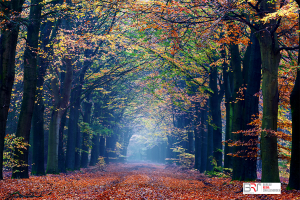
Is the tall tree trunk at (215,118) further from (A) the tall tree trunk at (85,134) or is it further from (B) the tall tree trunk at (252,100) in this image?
(A) the tall tree trunk at (85,134)

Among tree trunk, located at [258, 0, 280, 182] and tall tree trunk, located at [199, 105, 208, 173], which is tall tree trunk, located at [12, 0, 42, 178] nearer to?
tree trunk, located at [258, 0, 280, 182]

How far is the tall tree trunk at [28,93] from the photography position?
12305mm

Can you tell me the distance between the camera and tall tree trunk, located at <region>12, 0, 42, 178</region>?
40.4ft

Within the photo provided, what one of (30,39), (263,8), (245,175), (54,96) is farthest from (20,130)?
(263,8)

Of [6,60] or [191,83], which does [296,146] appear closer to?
[6,60]

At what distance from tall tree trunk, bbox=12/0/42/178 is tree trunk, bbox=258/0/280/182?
1073 centimetres

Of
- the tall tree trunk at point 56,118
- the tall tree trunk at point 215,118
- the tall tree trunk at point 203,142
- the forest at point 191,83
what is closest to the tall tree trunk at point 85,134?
the forest at point 191,83

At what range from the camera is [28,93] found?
12.7 m

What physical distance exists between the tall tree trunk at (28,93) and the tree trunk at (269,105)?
1073cm

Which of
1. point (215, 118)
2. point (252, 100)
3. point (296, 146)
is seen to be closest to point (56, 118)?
point (215, 118)

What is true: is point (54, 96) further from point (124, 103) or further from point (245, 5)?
point (124, 103)

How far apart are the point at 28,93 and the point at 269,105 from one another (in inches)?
450

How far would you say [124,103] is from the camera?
34.2 metres

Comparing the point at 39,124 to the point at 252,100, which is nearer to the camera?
the point at 252,100
